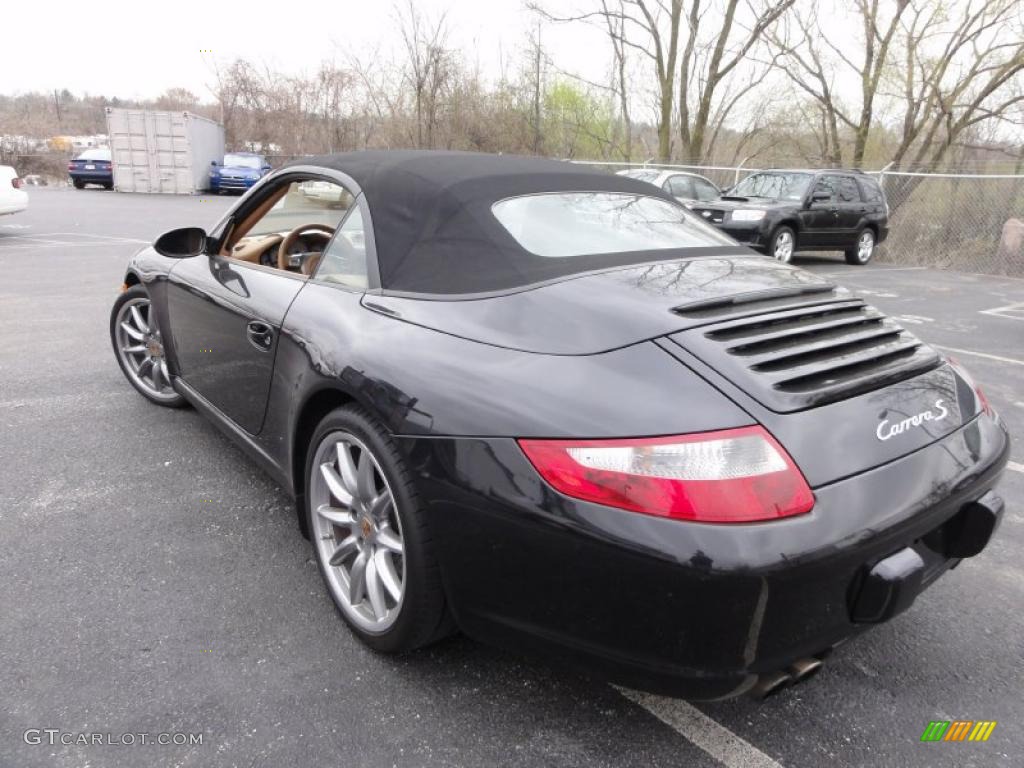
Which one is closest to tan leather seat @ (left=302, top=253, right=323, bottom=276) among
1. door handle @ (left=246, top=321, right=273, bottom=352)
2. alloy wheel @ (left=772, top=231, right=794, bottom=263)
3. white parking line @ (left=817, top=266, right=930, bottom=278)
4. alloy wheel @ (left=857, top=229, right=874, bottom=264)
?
door handle @ (left=246, top=321, right=273, bottom=352)

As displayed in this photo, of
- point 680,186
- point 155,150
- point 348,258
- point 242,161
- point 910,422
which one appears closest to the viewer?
point 910,422

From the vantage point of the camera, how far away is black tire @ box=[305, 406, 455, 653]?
1.85m

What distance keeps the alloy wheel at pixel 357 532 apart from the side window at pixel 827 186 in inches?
467

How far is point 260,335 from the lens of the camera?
2.66 m

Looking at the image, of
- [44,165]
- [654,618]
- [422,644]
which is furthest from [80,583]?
[44,165]

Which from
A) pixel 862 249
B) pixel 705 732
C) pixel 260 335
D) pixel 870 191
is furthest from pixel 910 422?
pixel 870 191

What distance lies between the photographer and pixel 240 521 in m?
2.93

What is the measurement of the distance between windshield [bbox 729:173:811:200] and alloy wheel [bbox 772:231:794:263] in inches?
29.8

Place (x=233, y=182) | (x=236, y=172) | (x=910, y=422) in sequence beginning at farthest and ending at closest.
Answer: (x=236, y=172)
(x=233, y=182)
(x=910, y=422)

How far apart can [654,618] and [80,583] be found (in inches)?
80.6

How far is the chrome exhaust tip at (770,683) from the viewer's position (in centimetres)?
161

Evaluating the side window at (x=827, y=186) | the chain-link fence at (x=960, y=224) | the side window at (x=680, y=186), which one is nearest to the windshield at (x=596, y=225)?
the side window at (x=827, y=186)
